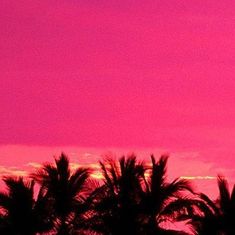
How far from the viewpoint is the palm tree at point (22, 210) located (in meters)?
52.9

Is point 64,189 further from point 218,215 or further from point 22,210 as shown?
point 218,215

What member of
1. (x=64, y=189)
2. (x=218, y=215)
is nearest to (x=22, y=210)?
(x=64, y=189)

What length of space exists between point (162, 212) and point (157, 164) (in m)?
2.24

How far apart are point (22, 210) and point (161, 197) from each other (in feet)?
21.2

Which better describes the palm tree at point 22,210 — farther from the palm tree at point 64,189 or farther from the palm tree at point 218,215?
the palm tree at point 218,215

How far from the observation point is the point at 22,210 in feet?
176

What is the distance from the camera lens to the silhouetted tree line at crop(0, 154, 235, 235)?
167 ft

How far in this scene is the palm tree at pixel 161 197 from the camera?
5209 centimetres

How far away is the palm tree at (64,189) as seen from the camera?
53031 millimetres

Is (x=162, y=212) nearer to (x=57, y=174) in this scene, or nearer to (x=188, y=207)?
(x=188, y=207)

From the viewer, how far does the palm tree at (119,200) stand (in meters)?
50.7

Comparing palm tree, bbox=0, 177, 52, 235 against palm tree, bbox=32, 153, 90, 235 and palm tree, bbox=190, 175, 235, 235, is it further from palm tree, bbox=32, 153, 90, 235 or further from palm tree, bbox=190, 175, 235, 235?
palm tree, bbox=190, 175, 235, 235

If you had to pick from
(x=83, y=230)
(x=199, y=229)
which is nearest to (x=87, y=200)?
(x=83, y=230)

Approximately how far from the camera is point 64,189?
53.9 meters
